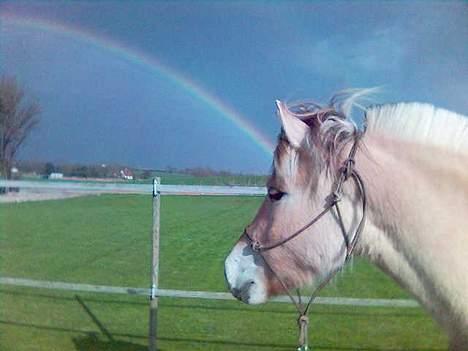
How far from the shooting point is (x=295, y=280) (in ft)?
5.95

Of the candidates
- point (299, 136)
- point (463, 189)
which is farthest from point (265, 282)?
point (463, 189)

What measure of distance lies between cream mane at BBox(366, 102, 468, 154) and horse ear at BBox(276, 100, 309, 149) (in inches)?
9.1

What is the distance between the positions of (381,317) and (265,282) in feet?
12.4

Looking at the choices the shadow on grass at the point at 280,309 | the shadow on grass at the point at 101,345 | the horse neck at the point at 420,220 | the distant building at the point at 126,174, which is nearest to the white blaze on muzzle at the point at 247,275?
the horse neck at the point at 420,220

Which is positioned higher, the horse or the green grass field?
the horse

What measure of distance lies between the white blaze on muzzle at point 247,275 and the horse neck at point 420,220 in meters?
0.36

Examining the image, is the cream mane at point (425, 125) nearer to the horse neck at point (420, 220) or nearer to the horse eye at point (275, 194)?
the horse neck at point (420, 220)

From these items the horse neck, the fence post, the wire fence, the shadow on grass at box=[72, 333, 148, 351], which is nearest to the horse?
the horse neck

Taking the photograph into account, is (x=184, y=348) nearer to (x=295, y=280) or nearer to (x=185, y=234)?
(x=295, y=280)

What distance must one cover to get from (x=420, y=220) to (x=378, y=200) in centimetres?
14

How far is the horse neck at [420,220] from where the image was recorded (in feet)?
5.10

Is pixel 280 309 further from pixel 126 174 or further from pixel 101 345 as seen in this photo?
pixel 126 174

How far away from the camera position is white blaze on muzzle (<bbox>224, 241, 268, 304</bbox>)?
5.98 feet

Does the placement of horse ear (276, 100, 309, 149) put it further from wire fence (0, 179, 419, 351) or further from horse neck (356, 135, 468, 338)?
wire fence (0, 179, 419, 351)
